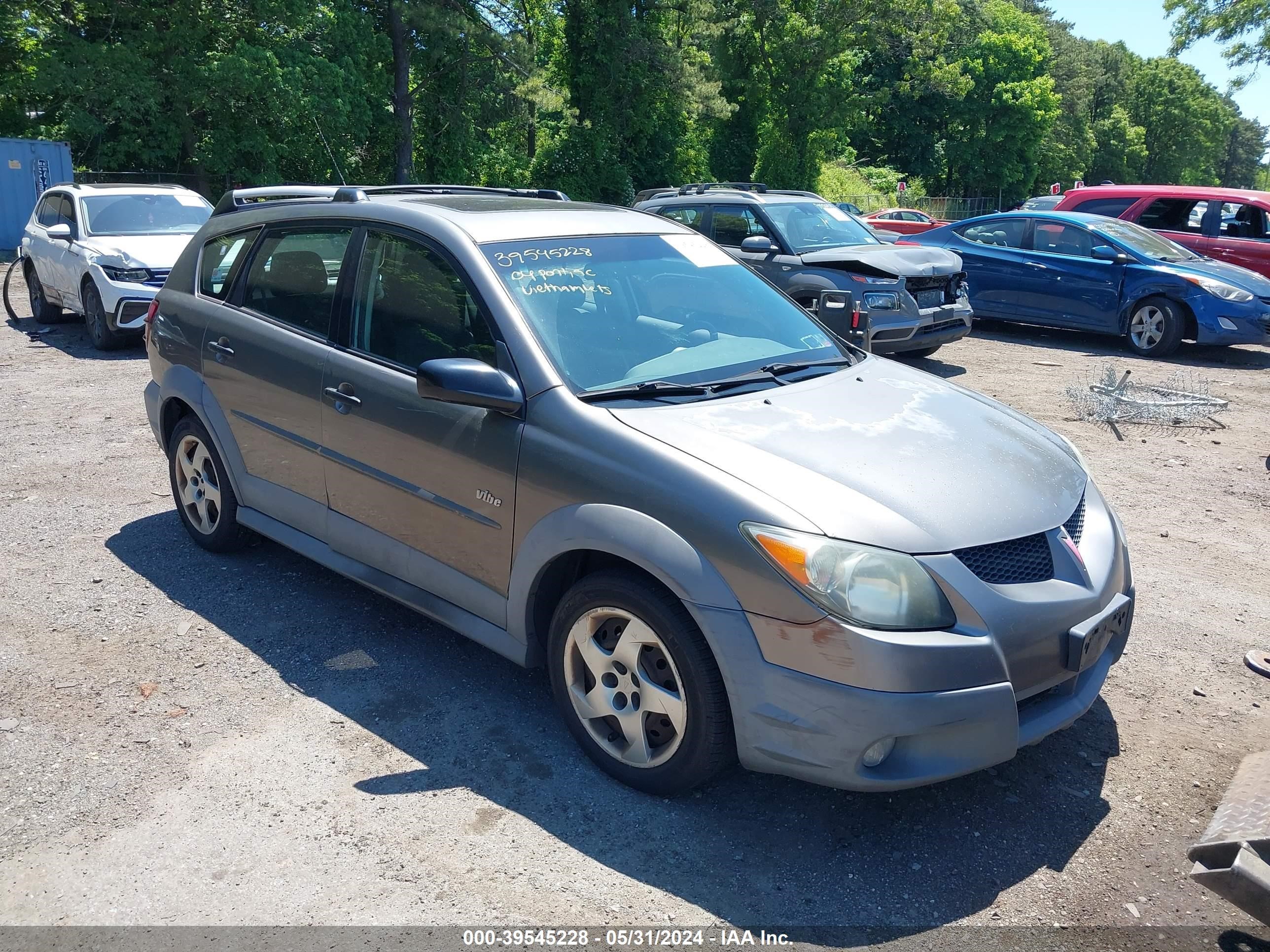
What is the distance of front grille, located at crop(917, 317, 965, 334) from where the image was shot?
33.9 ft

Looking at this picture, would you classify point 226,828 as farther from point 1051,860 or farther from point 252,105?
point 252,105

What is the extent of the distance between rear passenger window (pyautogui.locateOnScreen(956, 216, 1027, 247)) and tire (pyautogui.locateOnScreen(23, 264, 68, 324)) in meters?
11.3

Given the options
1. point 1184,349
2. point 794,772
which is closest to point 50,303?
point 794,772

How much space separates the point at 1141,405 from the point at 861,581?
698 cm

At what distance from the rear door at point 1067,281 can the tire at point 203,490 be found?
402 inches

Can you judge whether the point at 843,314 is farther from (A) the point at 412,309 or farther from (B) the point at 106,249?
(B) the point at 106,249

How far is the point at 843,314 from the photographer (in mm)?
6168

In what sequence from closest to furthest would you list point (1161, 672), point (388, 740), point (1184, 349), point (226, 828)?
point (226, 828), point (388, 740), point (1161, 672), point (1184, 349)

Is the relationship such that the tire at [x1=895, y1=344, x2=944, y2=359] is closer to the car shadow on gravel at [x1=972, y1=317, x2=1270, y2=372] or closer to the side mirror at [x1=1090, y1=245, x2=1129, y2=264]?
the car shadow on gravel at [x1=972, y1=317, x2=1270, y2=372]

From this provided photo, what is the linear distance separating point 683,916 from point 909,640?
0.97 meters

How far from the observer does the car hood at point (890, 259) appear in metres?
10.2

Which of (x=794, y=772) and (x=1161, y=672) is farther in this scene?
(x=1161, y=672)

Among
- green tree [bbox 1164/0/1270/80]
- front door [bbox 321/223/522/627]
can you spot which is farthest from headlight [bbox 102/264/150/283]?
green tree [bbox 1164/0/1270/80]

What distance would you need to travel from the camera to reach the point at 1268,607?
5.01 m
